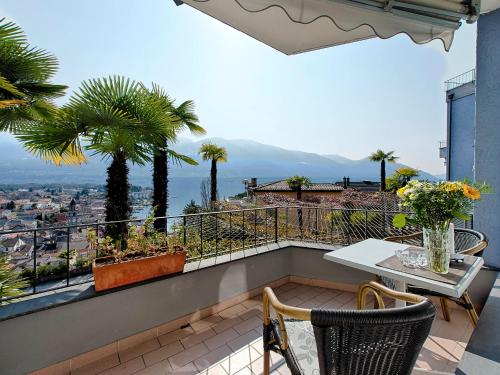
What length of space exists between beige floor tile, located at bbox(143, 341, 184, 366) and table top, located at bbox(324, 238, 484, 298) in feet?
5.09

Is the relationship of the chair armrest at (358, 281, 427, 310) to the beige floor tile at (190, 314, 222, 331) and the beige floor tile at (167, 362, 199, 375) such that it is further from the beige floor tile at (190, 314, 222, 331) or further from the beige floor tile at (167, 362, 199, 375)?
the beige floor tile at (190, 314, 222, 331)

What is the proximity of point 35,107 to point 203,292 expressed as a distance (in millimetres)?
2476

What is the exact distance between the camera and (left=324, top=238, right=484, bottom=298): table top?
1453 millimetres

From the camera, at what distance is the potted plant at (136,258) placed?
211 cm

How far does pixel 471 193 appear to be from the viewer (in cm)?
154

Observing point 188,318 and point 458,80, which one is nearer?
point 188,318

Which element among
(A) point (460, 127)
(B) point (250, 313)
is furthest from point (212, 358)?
(A) point (460, 127)

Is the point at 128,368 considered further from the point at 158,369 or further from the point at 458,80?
the point at 458,80

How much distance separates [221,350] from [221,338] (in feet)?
0.55

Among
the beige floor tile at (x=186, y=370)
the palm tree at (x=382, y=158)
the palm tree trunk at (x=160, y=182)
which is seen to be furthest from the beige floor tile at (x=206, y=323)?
the palm tree at (x=382, y=158)

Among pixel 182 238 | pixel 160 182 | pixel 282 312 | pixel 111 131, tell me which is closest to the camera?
pixel 282 312

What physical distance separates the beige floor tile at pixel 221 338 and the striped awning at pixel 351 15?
8.83 ft

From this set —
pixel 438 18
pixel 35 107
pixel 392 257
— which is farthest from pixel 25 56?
pixel 392 257

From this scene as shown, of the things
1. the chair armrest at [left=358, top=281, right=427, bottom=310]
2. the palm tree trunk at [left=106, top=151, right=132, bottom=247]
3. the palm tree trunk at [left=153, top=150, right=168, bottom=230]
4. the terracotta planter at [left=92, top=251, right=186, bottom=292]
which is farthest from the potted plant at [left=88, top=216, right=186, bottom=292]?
the palm tree trunk at [left=153, top=150, right=168, bottom=230]
